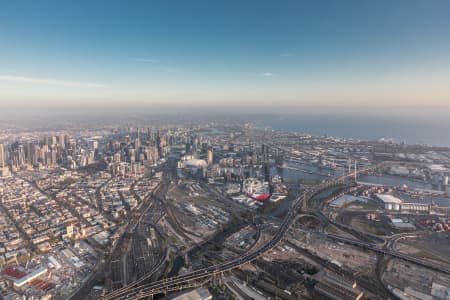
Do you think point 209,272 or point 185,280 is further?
point 209,272

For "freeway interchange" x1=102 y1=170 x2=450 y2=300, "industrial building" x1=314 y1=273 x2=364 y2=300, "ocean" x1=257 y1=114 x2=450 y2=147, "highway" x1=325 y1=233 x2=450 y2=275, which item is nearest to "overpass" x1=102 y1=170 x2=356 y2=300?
"freeway interchange" x1=102 y1=170 x2=450 y2=300

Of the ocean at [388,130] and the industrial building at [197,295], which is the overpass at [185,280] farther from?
the ocean at [388,130]

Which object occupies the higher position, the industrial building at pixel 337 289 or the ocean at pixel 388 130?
the ocean at pixel 388 130

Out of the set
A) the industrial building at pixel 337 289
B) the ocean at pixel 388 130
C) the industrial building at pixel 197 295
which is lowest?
the industrial building at pixel 197 295

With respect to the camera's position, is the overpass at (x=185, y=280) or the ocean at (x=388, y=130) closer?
the overpass at (x=185, y=280)

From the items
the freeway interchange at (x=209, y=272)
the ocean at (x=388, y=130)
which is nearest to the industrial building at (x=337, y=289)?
the freeway interchange at (x=209, y=272)

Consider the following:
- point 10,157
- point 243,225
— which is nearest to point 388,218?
point 243,225

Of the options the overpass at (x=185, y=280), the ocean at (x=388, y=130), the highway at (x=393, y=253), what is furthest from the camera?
the ocean at (x=388, y=130)

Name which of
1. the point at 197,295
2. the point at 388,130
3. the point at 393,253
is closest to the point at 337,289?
the point at 393,253

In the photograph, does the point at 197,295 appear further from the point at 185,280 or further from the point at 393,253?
the point at 393,253

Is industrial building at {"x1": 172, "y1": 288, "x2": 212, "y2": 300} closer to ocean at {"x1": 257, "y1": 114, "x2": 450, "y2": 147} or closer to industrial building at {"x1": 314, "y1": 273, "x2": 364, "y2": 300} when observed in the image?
industrial building at {"x1": 314, "y1": 273, "x2": 364, "y2": 300}

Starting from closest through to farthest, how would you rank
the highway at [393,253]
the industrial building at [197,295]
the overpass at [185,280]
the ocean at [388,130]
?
the industrial building at [197,295], the overpass at [185,280], the highway at [393,253], the ocean at [388,130]
